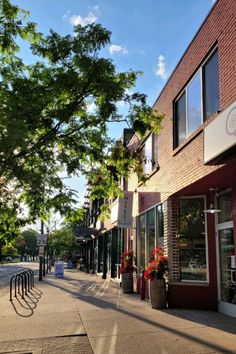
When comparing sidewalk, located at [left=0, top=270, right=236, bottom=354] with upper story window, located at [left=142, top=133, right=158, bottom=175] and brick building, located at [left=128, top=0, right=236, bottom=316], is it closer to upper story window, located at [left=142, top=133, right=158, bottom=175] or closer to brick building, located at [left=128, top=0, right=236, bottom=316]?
brick building, located at [left=128, top=0, right=236, bottom=316]

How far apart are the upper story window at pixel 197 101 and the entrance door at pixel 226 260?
208 cm

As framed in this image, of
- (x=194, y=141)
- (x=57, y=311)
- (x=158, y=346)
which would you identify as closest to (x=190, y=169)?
(x=194, y=141)

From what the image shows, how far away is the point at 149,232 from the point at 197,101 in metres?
6.03

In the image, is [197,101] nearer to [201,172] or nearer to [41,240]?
[201,172]

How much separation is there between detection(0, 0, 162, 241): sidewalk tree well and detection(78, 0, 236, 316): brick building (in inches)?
71.2

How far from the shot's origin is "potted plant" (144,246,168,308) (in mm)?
11945

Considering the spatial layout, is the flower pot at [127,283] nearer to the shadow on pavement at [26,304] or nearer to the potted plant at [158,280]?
the shadow on pavement at [26,304]

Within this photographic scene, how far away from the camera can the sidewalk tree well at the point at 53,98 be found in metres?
7.41

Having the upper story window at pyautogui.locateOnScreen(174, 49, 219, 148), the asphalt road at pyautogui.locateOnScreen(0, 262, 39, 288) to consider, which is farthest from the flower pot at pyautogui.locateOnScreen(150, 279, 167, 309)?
the asphalt road at pyautogui.locateOnScreen(0, 262, 39, 288)

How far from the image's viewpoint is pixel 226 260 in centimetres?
1094

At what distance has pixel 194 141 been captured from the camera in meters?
10.7

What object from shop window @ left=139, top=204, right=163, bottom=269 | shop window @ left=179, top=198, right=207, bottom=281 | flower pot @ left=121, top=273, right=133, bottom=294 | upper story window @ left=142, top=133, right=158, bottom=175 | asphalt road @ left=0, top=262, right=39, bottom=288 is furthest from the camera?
asphalt road @ left=0, top=262, right=39, bottom=288

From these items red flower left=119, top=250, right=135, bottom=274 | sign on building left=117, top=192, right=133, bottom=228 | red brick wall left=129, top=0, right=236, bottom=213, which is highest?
red brick wall left=129, top=0, right=236, bottom=213

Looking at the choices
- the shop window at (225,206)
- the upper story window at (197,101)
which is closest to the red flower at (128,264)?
the upper story window at (197,101)
